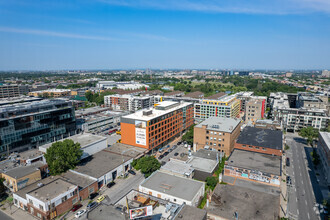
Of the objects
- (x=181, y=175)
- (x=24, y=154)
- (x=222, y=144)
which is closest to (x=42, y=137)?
(x=24, y=154)

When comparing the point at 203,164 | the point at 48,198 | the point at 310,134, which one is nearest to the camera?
the point at 48,198

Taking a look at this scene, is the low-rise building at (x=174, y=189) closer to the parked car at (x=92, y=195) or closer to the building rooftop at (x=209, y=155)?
the parked car at (x=92, y=195)

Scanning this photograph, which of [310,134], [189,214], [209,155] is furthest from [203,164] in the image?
[310,134]

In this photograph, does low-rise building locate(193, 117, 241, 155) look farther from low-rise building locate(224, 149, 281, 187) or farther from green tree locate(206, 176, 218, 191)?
green tree locate(206, 176, 218, 191)

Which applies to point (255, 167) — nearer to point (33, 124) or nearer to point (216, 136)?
point (216, 136)

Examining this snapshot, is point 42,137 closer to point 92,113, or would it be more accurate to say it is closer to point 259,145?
point 92,113
